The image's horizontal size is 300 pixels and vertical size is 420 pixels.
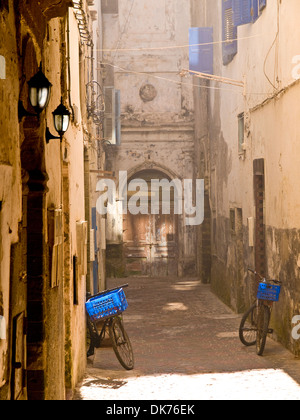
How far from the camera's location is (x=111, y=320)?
9.75 m

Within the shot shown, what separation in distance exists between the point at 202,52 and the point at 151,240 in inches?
260

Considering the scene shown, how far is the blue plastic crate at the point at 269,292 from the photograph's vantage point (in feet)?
33.9

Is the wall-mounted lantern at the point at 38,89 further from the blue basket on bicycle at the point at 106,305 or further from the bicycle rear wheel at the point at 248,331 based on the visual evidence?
the bicycle rear wheel at the point at 248,331

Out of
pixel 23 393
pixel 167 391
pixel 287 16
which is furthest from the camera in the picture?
pixel 287 16

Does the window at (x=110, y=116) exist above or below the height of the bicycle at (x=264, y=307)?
above

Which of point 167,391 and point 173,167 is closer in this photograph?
point 167,391

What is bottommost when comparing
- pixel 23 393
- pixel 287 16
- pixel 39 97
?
pixel 23 393

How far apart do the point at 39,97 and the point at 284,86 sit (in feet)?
22.3

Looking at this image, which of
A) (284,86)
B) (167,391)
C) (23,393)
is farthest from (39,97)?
(284,86)

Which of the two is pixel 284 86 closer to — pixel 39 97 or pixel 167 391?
pixel 167 391

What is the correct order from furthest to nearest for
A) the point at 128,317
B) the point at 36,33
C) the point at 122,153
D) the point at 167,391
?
1. the point at 122,153
2. the point at 128,317
3. the point at 167,391
4. the point at 36,33

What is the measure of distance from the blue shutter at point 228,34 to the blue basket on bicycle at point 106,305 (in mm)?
7457

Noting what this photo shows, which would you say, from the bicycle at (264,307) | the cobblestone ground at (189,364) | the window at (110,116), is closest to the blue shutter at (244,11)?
the bicycle at (264,307)

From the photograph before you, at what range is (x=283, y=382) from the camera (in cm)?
842
